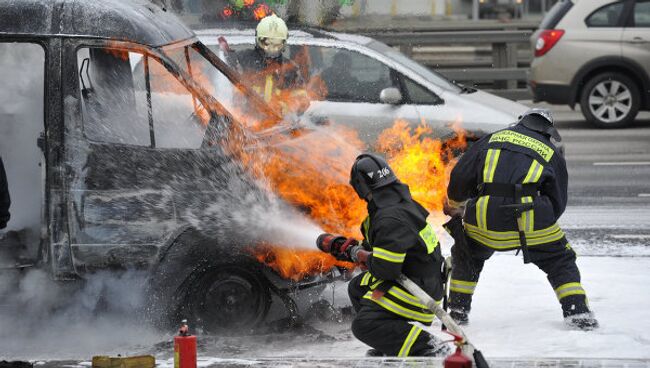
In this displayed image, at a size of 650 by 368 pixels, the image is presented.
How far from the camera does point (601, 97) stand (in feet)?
55.6

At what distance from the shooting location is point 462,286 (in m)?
7.61

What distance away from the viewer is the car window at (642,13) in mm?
16406

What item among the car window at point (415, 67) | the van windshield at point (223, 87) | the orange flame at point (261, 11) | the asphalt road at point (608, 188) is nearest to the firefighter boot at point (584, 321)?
the van windshield at point (223, 87)

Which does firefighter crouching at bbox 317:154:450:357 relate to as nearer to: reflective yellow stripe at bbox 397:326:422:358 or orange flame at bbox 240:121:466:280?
reflective yellow stripe at bbox 397:326:422:358

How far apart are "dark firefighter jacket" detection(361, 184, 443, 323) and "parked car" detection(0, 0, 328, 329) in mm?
900

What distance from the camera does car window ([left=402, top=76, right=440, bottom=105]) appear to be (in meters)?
11.7

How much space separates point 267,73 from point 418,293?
412cm

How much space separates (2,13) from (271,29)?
10.4 ft

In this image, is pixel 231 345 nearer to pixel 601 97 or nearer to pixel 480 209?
pixel 480 209

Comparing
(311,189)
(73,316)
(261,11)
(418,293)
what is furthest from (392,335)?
(261,11)

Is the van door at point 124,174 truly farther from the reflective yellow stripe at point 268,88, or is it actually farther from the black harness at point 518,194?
the reflective yellow stripe at point 268,88

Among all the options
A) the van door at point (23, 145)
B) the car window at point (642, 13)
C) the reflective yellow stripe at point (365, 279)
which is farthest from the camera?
the car window at point (642, 13)

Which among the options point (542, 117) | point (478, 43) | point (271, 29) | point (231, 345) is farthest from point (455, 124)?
point (478, 43)

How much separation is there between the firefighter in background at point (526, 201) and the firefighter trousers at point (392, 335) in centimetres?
112
